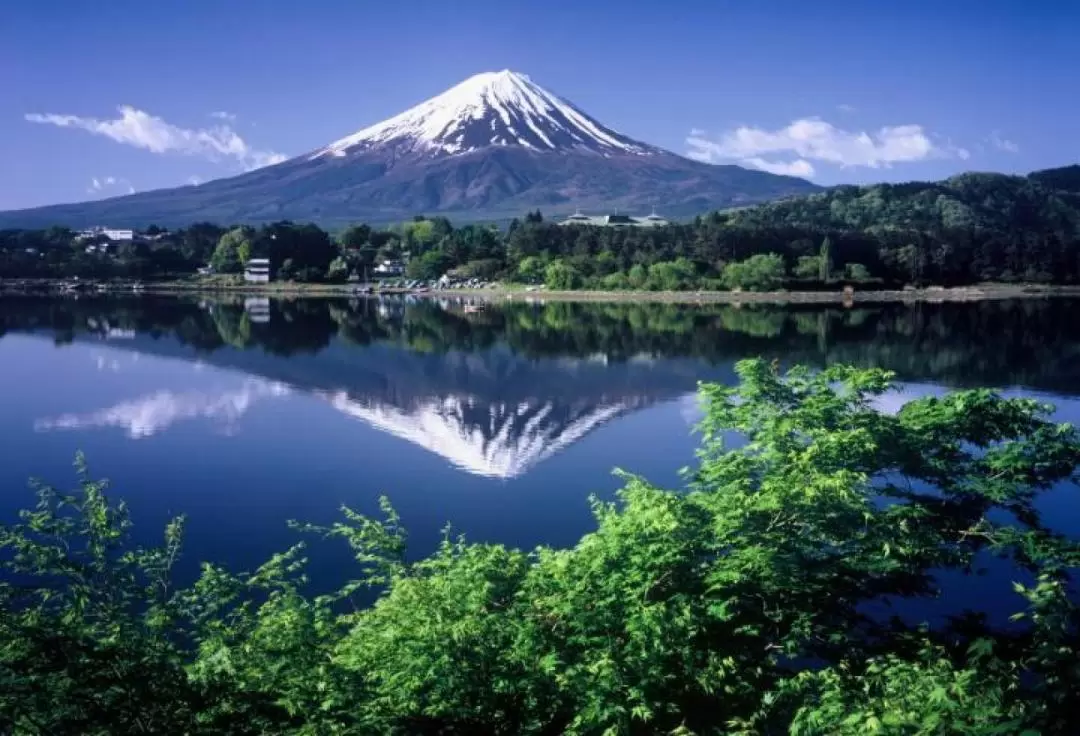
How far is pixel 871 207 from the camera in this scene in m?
94.0

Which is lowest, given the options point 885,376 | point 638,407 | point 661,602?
point 638,407

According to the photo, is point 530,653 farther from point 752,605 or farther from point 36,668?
point 36,668

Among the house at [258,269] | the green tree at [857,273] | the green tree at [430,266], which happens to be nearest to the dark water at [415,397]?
the green tree at [857,273]

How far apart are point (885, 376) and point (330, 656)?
588 cm

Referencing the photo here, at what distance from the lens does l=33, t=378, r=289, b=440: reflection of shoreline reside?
20594 mm

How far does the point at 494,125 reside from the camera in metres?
192

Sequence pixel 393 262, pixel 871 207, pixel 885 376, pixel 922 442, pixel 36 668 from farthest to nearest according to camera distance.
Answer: pixel 871 207 → pixel 393 262 → pixel 885 376 → pixel 922 442 → pixel 36 668

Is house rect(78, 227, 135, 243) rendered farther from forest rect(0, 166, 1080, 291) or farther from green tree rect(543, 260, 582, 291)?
green tree rect(543, 260, 582, 291)

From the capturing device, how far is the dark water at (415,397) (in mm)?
14133

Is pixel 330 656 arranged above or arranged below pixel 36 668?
below

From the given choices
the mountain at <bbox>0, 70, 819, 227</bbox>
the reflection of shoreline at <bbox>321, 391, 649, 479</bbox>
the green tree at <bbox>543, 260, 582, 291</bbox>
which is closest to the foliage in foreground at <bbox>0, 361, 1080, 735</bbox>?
the reflection of shoreline at <bbox>321, 391, 649, 479</bbox>

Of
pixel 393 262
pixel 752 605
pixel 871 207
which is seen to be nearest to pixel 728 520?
pixel 752 605

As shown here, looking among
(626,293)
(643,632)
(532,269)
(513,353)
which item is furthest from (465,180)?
(643,632)

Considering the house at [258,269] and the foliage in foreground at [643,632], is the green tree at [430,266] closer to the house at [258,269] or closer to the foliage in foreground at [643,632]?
the house at [258,269]
